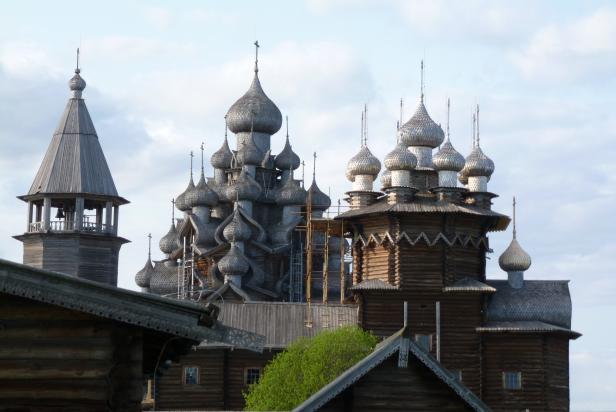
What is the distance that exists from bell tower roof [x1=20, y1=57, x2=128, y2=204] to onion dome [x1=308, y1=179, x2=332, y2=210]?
29.1 ft

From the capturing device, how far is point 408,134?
53.6 metres

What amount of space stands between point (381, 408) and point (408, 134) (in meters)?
32.7

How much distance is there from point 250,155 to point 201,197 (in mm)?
2898

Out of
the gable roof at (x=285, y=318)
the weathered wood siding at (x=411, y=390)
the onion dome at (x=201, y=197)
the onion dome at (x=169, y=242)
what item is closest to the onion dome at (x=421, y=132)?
the gable roof at (x=285, y=318)

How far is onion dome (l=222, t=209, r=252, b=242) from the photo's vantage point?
203ft

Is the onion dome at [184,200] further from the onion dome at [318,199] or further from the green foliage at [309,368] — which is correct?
the green foliage at [309,368]

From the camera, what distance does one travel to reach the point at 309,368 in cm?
4644

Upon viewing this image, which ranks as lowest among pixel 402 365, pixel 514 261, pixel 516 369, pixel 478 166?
pixel 402 365

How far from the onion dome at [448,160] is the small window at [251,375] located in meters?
8.91

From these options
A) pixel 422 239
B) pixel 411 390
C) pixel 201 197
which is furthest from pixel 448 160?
pixel 411 390

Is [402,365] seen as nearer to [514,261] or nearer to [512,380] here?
[512,380]

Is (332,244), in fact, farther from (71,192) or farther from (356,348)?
(356,348)

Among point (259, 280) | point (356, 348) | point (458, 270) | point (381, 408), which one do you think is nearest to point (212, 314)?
point (381, 408)

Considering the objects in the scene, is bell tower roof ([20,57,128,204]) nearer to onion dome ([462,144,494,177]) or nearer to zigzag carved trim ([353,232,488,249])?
zigzag carved trim ([353,232,488,249])
